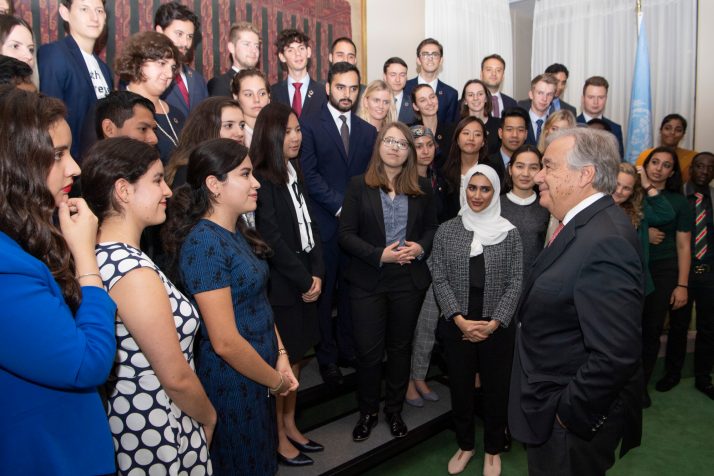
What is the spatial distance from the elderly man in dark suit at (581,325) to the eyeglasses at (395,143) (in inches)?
44.9

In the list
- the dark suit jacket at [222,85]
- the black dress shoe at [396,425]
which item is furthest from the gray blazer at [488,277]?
the dark suit jacket at [222,85]

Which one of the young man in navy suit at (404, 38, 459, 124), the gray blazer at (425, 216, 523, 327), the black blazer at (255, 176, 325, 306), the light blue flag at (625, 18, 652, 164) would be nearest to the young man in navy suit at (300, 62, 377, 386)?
the black blazer at (255, 176, 325, 306)

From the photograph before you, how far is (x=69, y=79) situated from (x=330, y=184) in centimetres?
153

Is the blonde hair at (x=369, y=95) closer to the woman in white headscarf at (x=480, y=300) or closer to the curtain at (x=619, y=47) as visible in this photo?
the woman in white headscarf at (x=480, y=300)

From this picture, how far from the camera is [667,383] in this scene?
3.83 m

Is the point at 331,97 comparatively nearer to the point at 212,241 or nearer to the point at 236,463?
the point at 212,241

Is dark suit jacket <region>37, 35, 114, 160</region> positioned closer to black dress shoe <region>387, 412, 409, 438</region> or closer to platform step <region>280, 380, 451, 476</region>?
platform step <region>280, 380, 451, 476</region>

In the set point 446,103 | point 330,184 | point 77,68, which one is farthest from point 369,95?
point 77,68

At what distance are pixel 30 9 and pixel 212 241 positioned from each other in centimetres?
268

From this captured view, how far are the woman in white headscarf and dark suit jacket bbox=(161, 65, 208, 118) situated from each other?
1771 millimetres

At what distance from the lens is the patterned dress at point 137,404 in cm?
127

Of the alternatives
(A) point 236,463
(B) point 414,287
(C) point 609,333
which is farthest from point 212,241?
(B) point 414,287

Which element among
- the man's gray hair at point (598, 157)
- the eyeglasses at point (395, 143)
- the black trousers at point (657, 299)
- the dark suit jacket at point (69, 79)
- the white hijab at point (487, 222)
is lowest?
the black trousers at point (657, 299)

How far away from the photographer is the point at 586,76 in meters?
6.41
